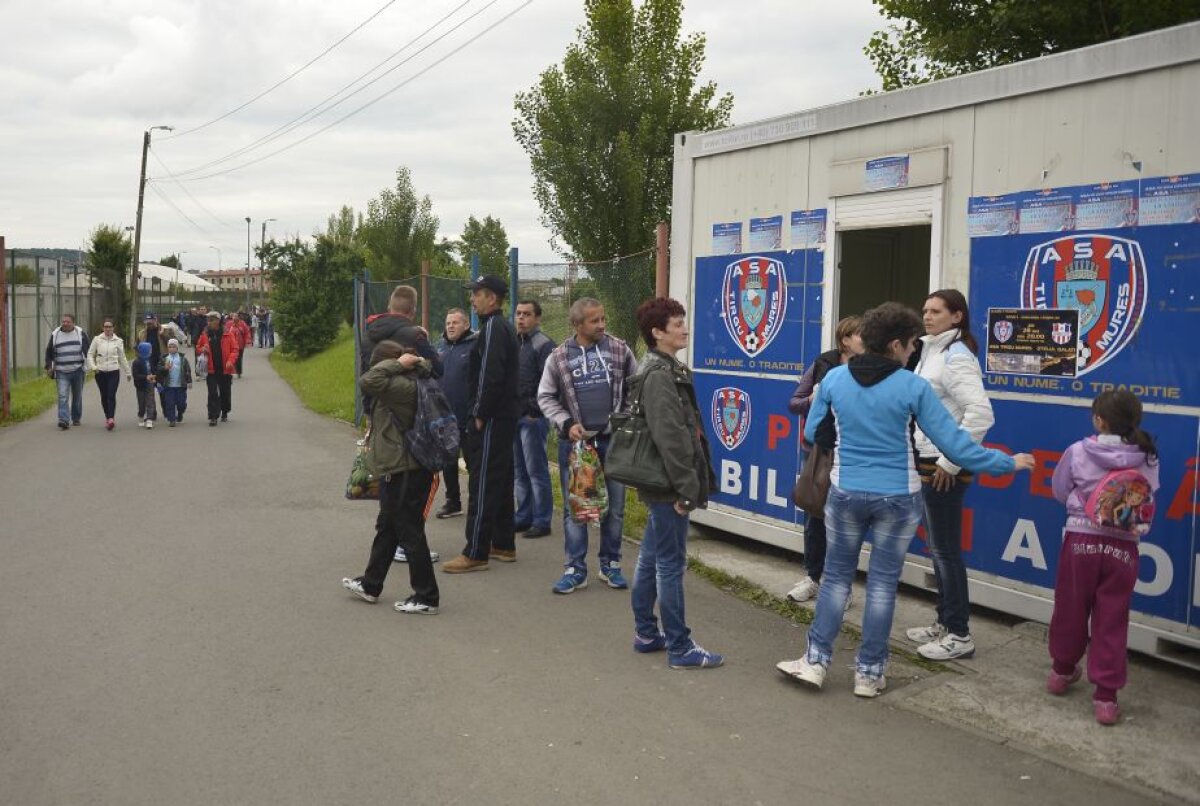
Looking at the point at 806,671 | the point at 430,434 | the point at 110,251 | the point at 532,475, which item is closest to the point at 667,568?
the point at 806,671

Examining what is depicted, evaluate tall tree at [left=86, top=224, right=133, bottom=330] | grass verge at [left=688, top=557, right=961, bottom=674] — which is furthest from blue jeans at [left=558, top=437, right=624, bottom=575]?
tall tree at [left=86, top=224, right=133, bottom=330]

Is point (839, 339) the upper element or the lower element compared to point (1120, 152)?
lower

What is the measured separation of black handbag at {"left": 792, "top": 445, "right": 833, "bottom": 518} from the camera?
18.0 ft

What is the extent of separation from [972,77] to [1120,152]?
3.59 ft

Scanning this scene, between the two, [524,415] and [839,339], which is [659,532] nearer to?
[839,339]

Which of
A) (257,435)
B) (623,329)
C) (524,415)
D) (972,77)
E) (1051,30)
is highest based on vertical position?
(1051,30)

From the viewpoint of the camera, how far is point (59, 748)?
4.31 meters

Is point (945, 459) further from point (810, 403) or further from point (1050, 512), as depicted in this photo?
point (810, 403)

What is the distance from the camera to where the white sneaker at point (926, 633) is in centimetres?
570

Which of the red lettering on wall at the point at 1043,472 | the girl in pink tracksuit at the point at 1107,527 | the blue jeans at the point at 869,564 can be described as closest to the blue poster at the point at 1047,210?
the red lettering on wall at the point at 1043,472

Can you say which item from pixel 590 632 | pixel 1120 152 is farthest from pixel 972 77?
pixel 590 632

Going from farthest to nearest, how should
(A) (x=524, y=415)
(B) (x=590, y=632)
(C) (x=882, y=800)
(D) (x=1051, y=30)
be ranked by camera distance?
(D) (x=1051, y=30)
(A) (x=524, y=415)
(B) (x=590, y=632)
(C) (x=882, y=800)

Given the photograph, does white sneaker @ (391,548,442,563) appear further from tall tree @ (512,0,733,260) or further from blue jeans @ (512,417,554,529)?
tall tree @ (512,0,733,260)

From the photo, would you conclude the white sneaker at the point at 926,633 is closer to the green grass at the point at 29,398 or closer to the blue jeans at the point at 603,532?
the blue jeans at the point at 603,532
